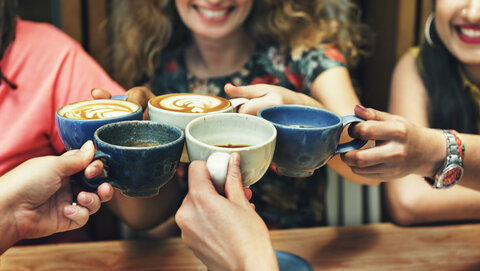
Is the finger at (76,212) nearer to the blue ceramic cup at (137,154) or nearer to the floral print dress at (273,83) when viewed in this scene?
the blue ceramic cup at (137,154)

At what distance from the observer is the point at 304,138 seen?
2.48ft

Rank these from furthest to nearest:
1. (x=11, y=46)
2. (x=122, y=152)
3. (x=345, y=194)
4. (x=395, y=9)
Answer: (x=395, y=9), (x=345, y=194), (x=11, y=46), (x=122, y=152)

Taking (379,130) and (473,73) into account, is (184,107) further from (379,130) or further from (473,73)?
(473,73)

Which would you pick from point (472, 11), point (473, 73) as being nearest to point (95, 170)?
point (472, 11)

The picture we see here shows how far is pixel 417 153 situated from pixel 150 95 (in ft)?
2.00

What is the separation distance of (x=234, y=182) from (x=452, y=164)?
0.55 m

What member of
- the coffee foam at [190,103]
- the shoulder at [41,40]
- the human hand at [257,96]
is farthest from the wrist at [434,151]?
the shoulder at [41,40]

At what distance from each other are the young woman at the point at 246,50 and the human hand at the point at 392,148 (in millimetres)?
645

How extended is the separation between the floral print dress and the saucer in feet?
2.12

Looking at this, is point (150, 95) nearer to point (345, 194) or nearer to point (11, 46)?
point (11, 46)

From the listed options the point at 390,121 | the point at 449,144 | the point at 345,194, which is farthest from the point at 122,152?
the point at 345,194

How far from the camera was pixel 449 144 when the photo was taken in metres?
0.97

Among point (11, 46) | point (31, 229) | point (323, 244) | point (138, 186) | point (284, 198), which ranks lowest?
point (284, 198)

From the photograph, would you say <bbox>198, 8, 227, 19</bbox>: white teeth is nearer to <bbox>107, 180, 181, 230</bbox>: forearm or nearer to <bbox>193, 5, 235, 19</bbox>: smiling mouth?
<bbox>193, 5, 235, 19</bbox>: smiling mouth
